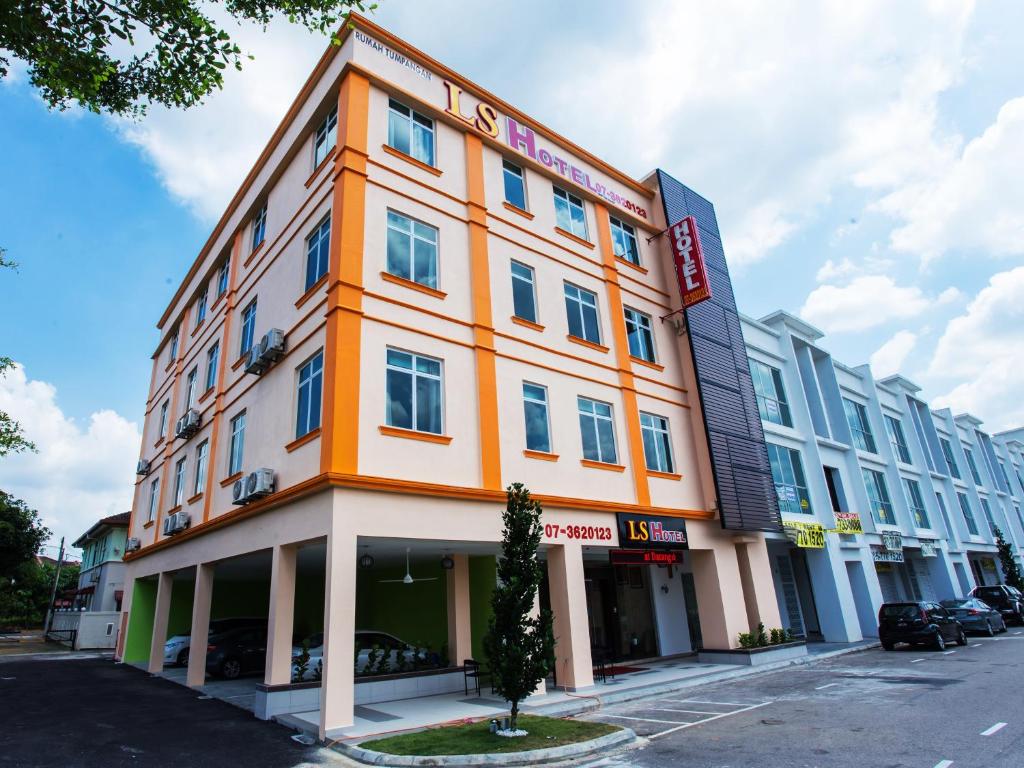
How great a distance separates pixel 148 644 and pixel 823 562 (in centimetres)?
2592

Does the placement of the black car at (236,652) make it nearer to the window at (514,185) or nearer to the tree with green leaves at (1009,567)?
the window at (514,185)

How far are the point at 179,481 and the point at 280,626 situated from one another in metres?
11.8

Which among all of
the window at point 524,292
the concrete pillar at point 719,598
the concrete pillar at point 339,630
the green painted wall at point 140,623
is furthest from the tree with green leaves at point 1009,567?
the green painted wall at point 140,623

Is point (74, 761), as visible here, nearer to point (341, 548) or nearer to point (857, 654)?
point (341, 548)

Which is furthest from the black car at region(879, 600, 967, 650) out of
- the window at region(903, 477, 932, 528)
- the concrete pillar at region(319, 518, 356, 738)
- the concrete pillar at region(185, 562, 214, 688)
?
the concrete pillar at region(185, 562, 214, 688)

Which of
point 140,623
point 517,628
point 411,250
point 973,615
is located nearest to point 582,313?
point 411,250

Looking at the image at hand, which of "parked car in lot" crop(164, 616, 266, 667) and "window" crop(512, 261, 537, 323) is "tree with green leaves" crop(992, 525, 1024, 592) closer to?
"window" crop(512, 261, 537, 323)

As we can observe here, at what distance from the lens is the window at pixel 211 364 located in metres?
20.1

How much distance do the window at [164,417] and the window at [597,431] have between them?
1740 centimetres

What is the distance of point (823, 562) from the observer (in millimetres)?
23359

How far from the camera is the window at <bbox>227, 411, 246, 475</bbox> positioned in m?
16.1

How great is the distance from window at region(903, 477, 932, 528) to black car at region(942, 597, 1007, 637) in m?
6.13

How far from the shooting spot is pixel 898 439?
111ft

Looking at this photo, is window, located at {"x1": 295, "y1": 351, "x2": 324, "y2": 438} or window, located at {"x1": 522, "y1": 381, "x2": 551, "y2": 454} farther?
window, located at {"x1": 522, "y1": 381, "x2": 551, "y2": 454}
